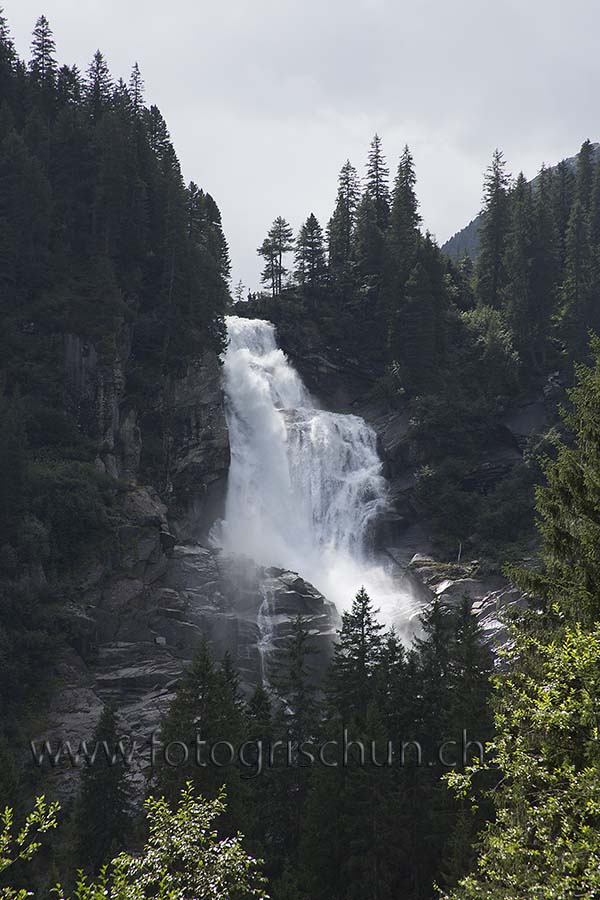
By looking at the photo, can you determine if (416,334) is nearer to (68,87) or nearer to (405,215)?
(405,215)

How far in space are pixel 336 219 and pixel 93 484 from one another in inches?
1768

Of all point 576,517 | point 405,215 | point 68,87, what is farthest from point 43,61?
point 576,517

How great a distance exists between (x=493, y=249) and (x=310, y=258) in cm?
1630

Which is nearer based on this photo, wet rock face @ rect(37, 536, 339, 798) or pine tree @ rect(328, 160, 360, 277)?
wet rock face @ rect(37, 536, 339, 798)

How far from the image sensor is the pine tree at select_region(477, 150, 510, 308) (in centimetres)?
6844

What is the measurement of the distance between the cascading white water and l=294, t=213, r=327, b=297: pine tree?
41.1ft

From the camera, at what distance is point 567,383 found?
53312mm

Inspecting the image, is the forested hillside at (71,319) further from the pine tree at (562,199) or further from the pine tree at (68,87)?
the pine tree at (562,199)

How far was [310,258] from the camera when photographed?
6812 cm

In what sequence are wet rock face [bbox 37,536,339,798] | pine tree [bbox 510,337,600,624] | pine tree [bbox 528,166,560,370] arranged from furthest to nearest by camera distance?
pine tree [bbox 528,166,560,370] → wet rock face [bbox 37,536,339,798] → pine tree [bbox 510,337,600,624]

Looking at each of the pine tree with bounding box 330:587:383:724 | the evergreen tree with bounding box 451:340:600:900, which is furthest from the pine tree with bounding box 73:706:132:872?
the evergreen tree with bounding box 451:340:600:900

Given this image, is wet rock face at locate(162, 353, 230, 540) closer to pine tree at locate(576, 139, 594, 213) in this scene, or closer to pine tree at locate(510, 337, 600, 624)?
pine tree at locate(510, 337, 600, 624)

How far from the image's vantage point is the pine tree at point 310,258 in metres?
67.8

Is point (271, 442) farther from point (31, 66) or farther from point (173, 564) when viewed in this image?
point (31, 66)
